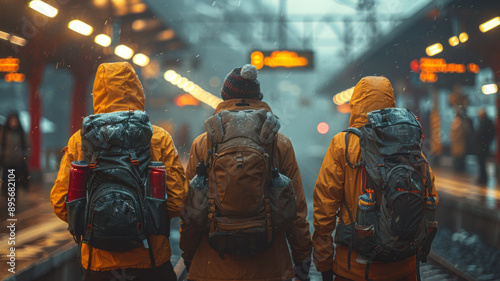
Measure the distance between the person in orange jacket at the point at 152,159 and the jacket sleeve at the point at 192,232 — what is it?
0.11m

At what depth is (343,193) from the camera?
3119mm

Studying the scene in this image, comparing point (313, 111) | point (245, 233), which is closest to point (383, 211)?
point (245, 233)

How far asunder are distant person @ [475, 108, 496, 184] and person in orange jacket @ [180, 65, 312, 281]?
1139cm

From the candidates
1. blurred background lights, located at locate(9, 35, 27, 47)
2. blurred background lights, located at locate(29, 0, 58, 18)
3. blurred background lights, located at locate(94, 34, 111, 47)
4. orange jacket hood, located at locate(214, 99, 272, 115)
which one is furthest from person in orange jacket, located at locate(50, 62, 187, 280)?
blurred background lights, located at locate(9, 35, 27, 47)

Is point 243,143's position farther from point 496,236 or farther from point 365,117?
point 496,236

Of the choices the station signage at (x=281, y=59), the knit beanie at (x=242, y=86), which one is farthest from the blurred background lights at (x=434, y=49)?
the knit beanie at (x=242, y=86)

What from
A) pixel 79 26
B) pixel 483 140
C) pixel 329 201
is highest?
pixel 79 26

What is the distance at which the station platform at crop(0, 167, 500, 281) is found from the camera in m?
5.11

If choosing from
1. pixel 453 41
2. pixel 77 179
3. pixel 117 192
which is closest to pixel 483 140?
pixel 453 41

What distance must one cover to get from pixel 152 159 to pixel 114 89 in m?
0.49

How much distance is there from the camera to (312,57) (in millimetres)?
17484

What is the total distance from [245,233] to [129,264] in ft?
2.29

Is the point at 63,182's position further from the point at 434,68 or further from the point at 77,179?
the point at 434,68

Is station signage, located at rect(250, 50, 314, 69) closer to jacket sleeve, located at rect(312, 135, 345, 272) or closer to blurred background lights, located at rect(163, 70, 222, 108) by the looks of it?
blurred background lights, located at rect(163, 70, 222, 108)
